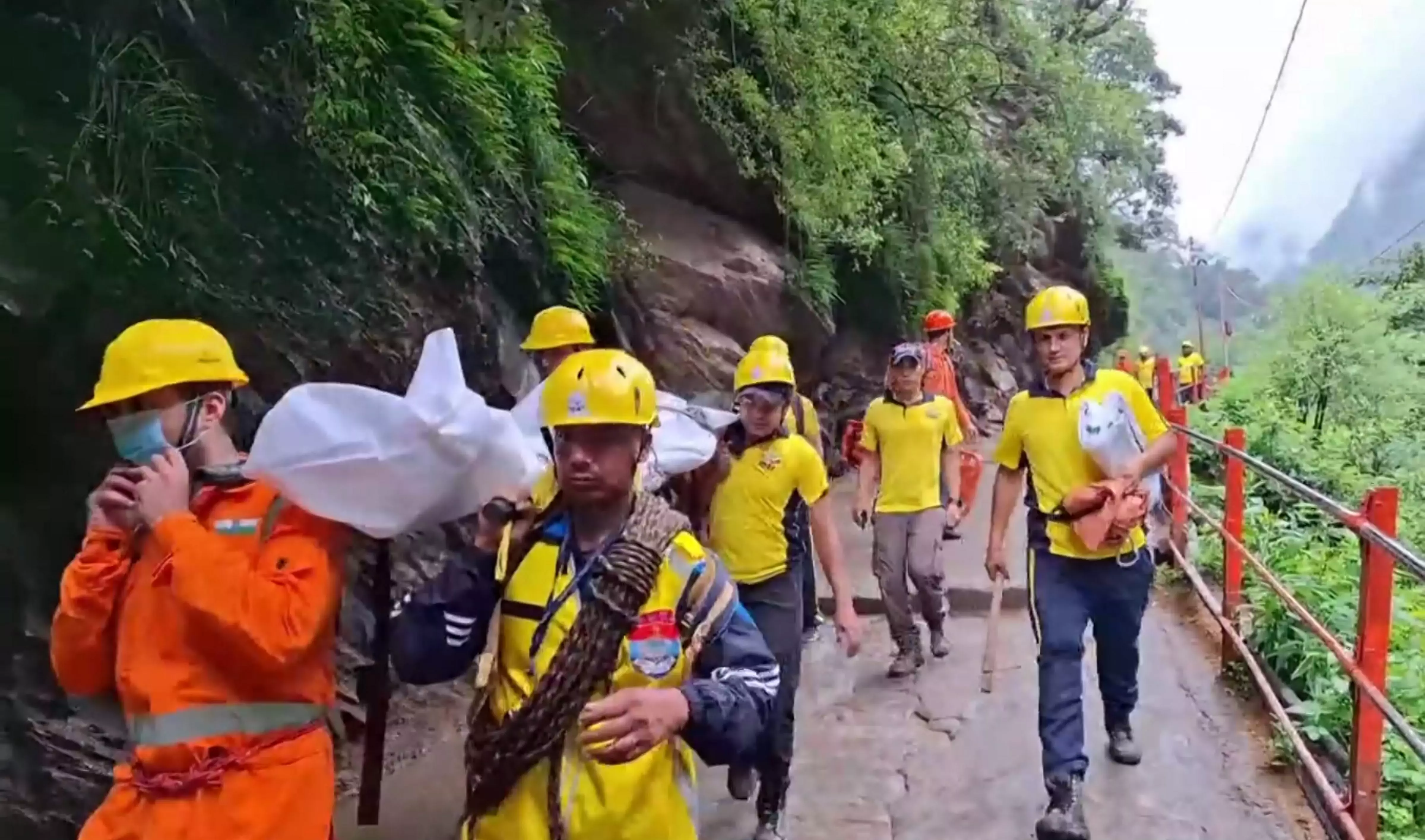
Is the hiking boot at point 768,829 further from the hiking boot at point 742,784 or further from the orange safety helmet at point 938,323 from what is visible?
the orange safety helmet at point 938,323

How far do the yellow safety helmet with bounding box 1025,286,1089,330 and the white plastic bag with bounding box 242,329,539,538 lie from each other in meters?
3.19

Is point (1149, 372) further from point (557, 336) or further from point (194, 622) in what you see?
point (194, 622)

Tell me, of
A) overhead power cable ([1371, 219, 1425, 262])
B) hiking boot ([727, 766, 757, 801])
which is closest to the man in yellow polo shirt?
overhead power cable ([1371, 219, 1425, 262])

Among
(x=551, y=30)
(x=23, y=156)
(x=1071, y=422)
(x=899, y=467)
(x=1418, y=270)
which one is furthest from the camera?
(x=1418, y=270)

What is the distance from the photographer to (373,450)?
231cm

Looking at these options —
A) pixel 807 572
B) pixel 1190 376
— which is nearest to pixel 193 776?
pixel 807 572

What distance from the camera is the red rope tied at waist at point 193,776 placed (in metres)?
2.35

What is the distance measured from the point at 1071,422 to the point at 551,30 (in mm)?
5055

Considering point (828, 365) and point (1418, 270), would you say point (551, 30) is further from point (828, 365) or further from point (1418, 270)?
point (1418, 270)

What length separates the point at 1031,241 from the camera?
21969 mm

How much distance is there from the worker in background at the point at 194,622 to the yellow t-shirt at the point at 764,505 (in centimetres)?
277

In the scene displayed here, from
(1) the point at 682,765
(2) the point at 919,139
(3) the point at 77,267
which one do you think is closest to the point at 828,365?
(2) the point at 919,139

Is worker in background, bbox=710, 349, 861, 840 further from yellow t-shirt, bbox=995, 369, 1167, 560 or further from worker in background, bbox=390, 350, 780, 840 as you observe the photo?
worker in background, bbox=390, 350, 780, 840

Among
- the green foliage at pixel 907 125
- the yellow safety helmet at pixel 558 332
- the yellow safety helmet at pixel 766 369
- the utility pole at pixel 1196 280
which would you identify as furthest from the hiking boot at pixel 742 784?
the utility pole at pixel 1196 280
